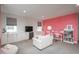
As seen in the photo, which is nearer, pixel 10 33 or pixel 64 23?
pixel 10 33

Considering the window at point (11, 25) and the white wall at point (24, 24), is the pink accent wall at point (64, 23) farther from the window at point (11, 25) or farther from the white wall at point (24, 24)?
the window at point (11, 25)

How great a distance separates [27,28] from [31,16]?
0.51m

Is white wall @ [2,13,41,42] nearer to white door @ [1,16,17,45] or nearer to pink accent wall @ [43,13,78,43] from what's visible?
white door @ [1,16,17,45]

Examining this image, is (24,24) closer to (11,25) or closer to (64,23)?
(11,25)

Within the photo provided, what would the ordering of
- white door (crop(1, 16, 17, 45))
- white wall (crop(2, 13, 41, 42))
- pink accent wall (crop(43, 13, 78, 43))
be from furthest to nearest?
pink accent wall (crop(43, 13, 78, 43)), white wall (crop(2, 13, 41, 42)), white door (crop(1, 16, 17, 45))

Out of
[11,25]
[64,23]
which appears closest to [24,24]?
[11,25]

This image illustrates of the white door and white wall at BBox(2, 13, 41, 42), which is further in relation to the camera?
white wall at BBox(2, 13, 41, 42)

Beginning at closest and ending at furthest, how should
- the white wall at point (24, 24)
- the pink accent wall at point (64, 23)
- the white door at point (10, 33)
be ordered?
the white door at point (10, 33) → the white wall at point (24, 24) → the pink accent wall at point (64, 23)

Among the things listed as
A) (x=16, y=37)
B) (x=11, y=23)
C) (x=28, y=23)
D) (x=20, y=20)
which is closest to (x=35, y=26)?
(x=28, y=23)

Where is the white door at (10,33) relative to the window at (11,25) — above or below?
below

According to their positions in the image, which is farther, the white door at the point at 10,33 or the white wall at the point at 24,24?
the white wall at the point at 24,24

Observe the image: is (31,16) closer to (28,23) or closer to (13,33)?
(28,23)

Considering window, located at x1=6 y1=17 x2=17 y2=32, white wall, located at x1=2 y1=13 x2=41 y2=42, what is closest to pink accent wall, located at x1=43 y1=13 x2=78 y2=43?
white wall, located at x1=2 y1=13 x2=41 y2=42

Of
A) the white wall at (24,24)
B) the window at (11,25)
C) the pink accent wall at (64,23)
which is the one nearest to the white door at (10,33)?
the window at (11,25)
